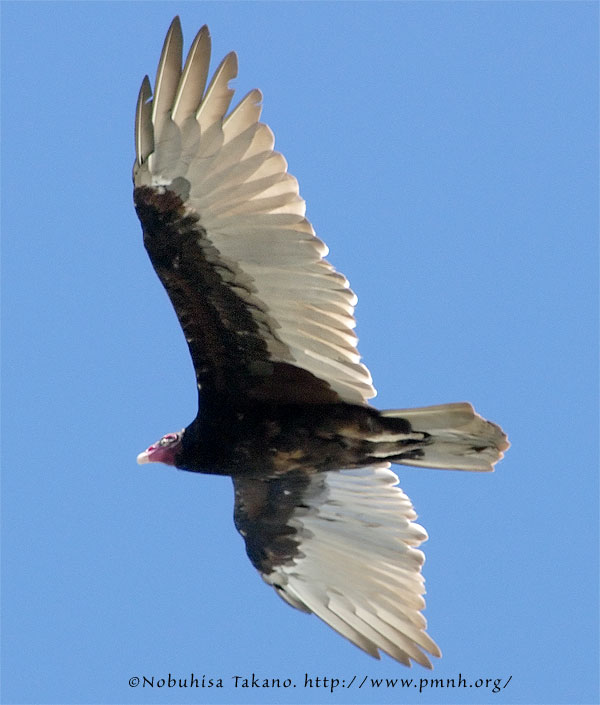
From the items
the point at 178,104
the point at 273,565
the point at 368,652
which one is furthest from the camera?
the point at 273,565

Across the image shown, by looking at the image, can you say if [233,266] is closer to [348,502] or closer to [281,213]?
[281,213]

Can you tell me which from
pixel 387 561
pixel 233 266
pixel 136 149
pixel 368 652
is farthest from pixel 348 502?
pixel 136 149

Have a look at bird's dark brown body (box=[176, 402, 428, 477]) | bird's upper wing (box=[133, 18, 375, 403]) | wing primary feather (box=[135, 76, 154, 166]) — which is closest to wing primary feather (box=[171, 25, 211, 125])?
Result: bird's upper wing (box=[133, 18, 375, 403])

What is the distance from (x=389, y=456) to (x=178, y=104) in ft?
7.66

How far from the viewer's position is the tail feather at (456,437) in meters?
7.35

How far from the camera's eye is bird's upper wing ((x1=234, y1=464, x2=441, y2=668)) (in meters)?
8.34

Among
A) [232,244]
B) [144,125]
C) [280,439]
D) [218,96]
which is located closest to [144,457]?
[280,439]

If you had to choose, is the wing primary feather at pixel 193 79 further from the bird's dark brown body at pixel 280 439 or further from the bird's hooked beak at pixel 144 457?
the bird's hooked beak at pixel 144 457

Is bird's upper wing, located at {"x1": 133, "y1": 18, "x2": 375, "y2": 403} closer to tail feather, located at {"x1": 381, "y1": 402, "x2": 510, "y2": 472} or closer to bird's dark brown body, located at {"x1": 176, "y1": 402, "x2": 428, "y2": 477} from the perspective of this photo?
bird's dark brown body, located at {"x1": 176, "y1": 402, "x2": 428, "y2": 477}

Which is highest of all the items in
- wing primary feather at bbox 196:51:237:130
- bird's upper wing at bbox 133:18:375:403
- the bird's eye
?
wing primary feather at bbox 196:51:237:130

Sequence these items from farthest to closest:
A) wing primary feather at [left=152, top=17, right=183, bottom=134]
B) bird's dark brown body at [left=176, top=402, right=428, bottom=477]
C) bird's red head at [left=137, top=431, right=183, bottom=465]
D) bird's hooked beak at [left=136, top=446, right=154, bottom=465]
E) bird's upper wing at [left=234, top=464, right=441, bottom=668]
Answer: bird's upper wing at [left=234, top=464, right=441, bottom=668]
bird's hooked beak at [left=136, top=446, right=154, bottom=465]
bird's red head at [left=137, top=431, right=183, bottom=465]
bird's dark brown body at [left=176, top=402, right=428, bottom=477]
wing primary feather at [left=152, top=17, right=183, bottom=134]

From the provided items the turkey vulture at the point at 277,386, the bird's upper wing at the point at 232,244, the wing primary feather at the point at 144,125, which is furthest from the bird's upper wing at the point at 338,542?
the wing primary feather at the point at 144,125

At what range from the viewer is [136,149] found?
7035 mm

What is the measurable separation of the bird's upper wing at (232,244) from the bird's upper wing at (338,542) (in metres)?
1.14
